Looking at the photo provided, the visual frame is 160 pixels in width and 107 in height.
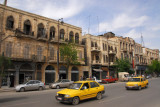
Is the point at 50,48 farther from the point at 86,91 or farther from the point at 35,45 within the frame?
the point at 86,91

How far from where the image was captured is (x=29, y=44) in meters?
26.7

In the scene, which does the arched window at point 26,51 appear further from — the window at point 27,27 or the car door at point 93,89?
the car door at point 93,89

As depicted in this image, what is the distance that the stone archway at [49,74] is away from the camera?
28.5 meters

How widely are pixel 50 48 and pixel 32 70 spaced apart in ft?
20.3

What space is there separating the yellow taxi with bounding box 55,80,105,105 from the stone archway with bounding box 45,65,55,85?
63.2ft

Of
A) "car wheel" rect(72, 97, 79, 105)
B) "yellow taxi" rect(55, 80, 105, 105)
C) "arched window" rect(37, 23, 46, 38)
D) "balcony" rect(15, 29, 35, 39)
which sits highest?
"arched window" rect(37, 23, 46, 38)

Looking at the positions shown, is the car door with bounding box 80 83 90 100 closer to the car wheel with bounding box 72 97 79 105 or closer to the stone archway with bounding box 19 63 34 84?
the car wheel with bounding box 72 97 79 105

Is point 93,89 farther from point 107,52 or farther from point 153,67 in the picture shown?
point 153,67

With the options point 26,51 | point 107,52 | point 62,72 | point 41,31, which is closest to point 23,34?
point 26,51

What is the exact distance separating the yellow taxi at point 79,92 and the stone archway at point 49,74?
1926 cm

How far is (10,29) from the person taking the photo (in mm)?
24812

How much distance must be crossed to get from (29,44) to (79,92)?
20.3m

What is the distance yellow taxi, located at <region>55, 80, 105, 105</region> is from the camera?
8978mm

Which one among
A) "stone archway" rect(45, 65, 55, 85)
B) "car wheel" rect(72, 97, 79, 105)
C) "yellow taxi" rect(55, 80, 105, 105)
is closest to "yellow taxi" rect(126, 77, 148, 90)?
"yellow taxi" rect(55, 80, 105, 105)
